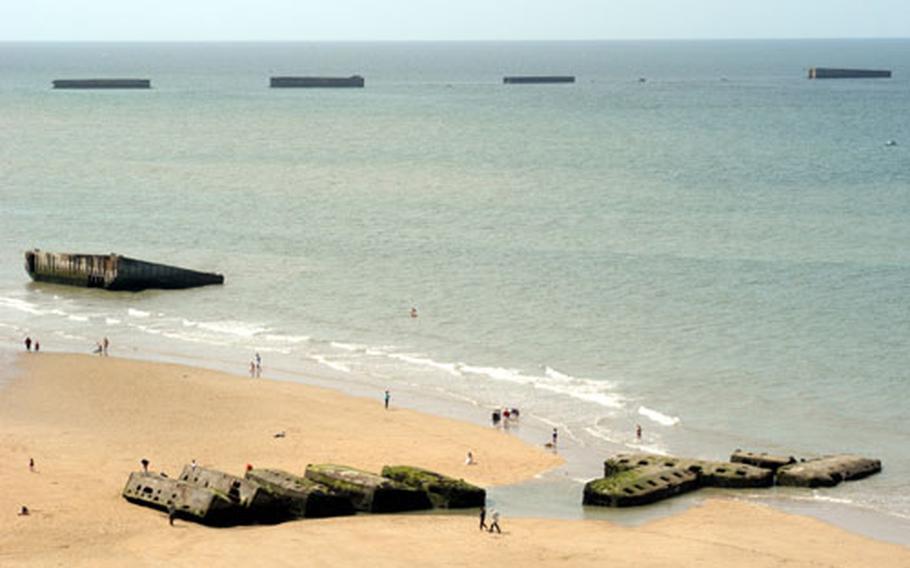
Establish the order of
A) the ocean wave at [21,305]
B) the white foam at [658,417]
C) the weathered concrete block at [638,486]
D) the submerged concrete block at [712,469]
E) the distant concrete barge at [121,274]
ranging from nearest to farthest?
1. the weathered concrete block at [638,486]
2. the submerged concrete block at [712,469]
3. the white foam at [658,417]
4. the ocean wave at [21,305]
5. the distant concrete barge at [121,274]

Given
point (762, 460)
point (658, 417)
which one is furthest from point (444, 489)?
point (658, 417)

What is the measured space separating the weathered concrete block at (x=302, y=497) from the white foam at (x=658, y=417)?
1611 centimetres

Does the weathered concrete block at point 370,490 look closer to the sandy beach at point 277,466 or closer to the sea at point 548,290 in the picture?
the sandy beach at point 277,466

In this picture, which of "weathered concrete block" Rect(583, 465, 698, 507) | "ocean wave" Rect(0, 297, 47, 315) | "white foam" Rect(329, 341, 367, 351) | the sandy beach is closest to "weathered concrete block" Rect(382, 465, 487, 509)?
the sandy beach

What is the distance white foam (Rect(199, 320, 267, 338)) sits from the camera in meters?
72.2

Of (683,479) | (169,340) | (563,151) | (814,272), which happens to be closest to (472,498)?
(683,479)

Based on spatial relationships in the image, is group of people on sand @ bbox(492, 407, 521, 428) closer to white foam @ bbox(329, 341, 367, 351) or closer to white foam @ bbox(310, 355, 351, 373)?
white foam @ bbox(310, 355, 351, 373)

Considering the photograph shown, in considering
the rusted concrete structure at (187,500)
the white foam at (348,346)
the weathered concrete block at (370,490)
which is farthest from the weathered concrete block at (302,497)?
the white foam at (348,346)

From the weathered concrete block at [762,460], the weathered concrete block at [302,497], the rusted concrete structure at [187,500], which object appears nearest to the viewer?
the rusted concrete structure at [187,500]

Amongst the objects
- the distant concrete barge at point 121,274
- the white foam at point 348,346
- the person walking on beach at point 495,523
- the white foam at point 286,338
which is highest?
the distant concrete barge at point 121,274

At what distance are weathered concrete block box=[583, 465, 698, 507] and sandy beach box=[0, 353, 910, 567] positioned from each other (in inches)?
51.1

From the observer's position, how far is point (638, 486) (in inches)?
1822

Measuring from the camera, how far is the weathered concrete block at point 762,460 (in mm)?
49688

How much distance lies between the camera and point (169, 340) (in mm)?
70750
